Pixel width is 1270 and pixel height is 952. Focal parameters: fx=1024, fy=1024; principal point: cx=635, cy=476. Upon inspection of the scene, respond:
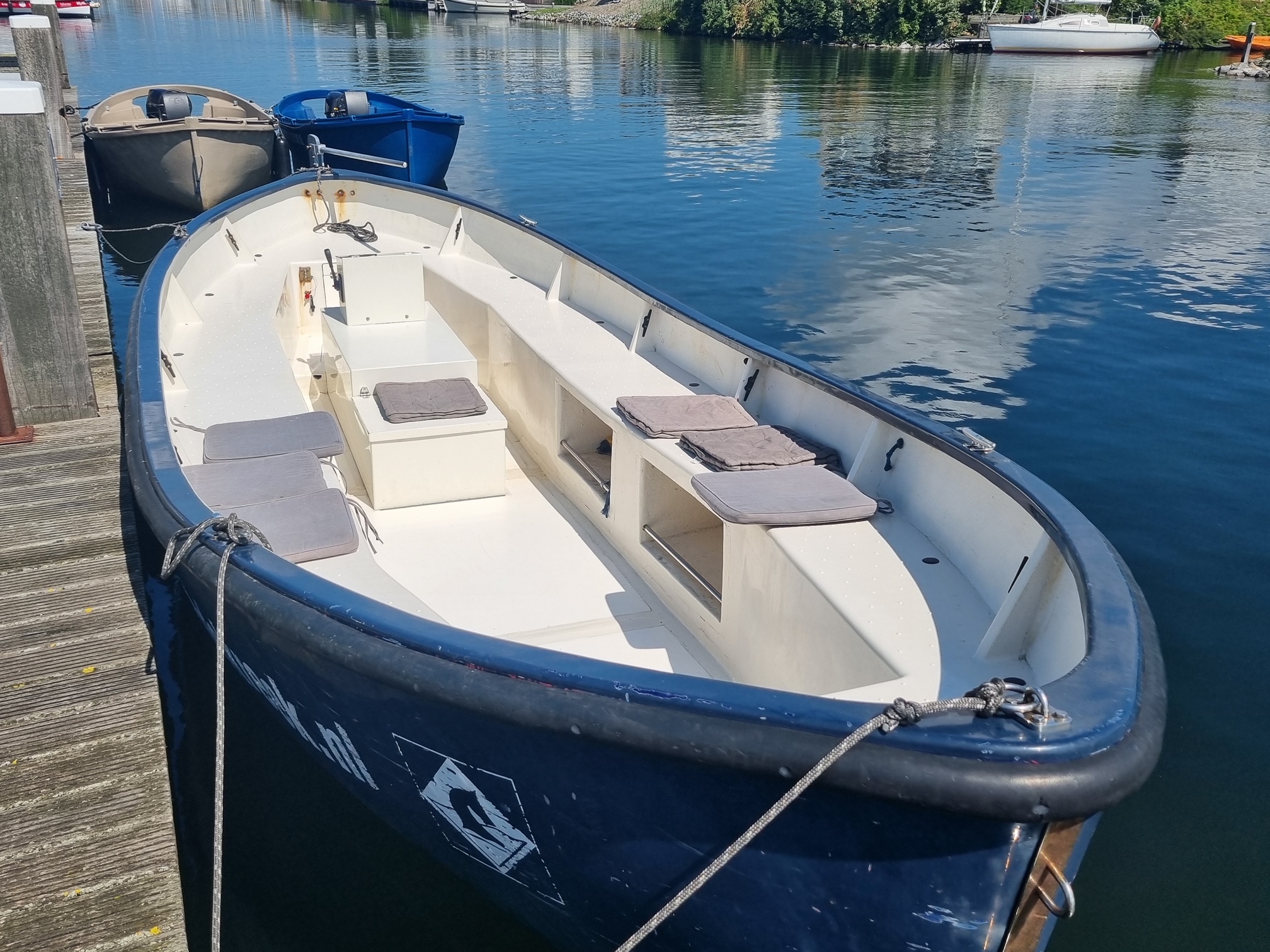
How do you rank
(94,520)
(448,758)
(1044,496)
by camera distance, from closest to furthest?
1. (448,758)
2. (1044,496)
3. (94,520)

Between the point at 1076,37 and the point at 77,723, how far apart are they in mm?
51313

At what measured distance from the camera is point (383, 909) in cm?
419

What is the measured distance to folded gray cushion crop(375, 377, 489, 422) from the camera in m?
5.51

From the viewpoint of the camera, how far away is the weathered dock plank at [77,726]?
10.6 feet

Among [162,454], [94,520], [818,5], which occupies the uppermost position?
[818,5]

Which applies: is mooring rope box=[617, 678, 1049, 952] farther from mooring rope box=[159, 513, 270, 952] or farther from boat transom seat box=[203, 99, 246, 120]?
boat transom seat box=[203, 99, 246, 120]

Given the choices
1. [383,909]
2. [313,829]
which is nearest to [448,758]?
[383,909]

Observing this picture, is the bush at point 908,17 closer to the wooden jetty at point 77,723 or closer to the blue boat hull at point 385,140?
the blue boat hull at point 385,140

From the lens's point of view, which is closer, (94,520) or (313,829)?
(313,829)

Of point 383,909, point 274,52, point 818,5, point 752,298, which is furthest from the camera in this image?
point 818,5

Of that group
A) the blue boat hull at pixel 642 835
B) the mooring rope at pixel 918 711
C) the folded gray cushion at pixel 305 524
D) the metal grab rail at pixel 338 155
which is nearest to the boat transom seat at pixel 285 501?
the folded gray cushion at pixel 305 524

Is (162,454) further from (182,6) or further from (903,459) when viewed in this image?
(182,6)

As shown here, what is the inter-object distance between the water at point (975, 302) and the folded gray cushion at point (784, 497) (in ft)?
6.28

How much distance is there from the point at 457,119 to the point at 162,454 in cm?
1436
